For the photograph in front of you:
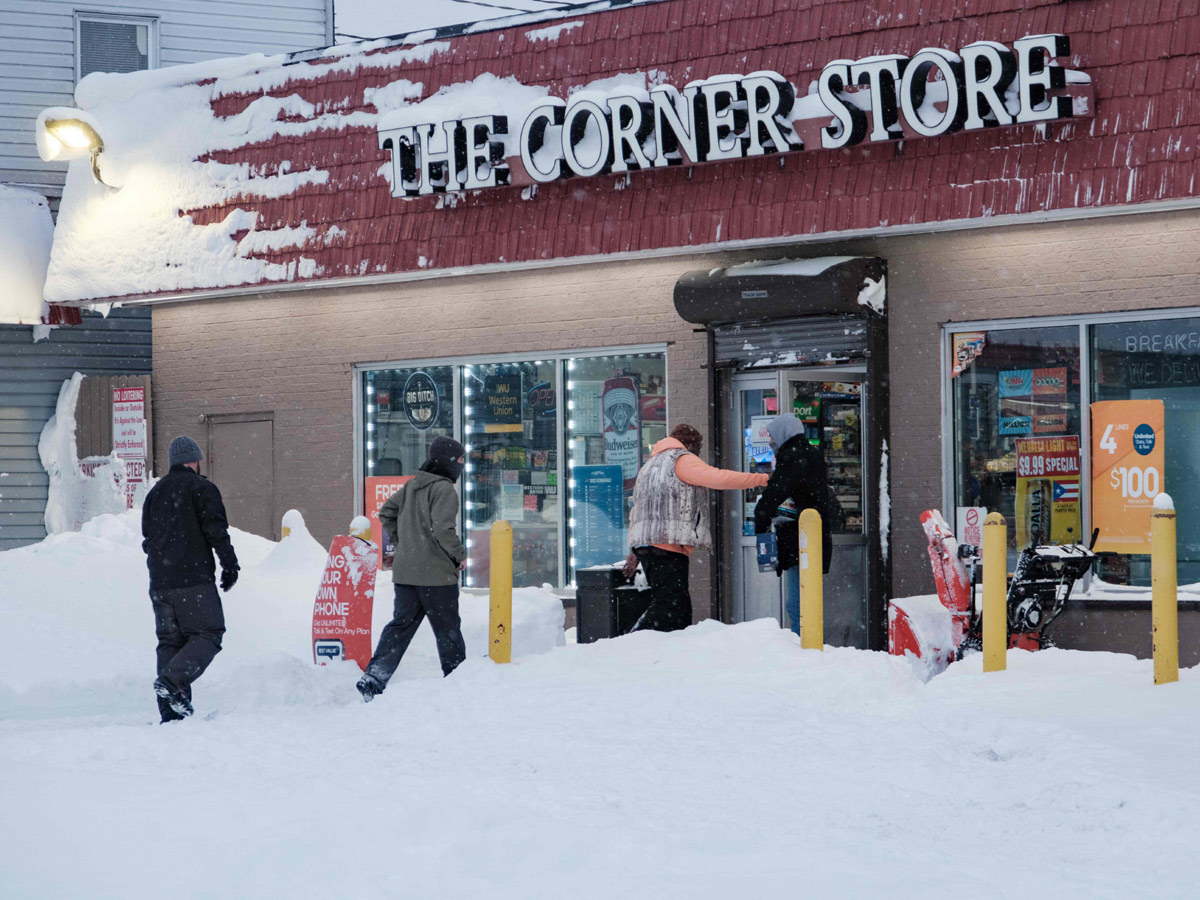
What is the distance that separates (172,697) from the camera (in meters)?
8.32

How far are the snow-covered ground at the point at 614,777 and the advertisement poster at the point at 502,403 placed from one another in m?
3.63

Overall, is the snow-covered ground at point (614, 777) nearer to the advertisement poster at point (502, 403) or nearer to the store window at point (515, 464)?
the store window at point (515, 464)

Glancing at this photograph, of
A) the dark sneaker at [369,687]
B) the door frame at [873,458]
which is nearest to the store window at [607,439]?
the door frame at [873,458]

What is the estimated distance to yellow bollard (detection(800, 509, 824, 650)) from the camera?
880cm

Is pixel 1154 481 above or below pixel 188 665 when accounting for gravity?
above

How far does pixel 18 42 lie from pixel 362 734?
556 inches

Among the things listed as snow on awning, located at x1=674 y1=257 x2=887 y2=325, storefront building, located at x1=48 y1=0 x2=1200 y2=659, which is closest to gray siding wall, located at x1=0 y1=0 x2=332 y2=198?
storefront building, located at x1=48 y1=0 x2=1200 y2=659

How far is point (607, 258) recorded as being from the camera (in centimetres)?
1223

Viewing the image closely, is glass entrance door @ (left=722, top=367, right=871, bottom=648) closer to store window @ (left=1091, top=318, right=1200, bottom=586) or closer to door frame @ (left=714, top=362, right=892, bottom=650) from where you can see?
door frame @ (left=714, top=362, right=892, bottom=650)

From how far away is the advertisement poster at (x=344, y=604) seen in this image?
965cm

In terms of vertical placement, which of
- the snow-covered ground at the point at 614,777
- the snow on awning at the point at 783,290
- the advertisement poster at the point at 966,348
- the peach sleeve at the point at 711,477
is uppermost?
the snow on awning at the point at 783,290

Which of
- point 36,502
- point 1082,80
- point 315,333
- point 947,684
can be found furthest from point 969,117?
point 36,502

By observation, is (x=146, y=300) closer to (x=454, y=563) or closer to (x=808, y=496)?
(x=454, y=563)

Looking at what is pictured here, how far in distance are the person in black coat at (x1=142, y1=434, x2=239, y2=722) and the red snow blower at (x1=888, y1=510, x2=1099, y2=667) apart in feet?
15.1
